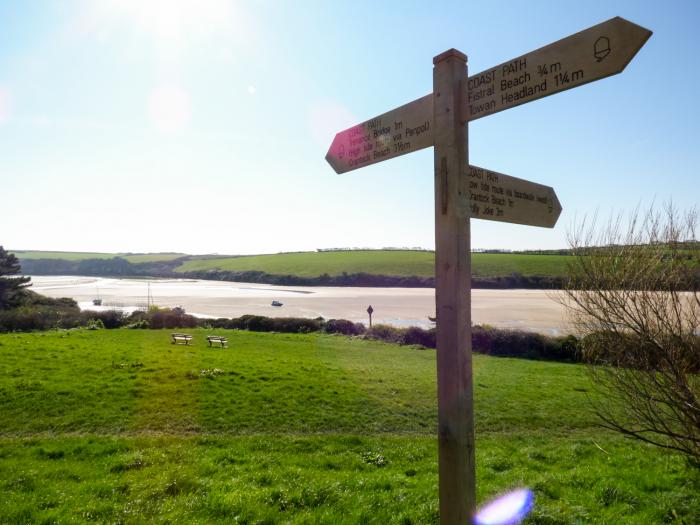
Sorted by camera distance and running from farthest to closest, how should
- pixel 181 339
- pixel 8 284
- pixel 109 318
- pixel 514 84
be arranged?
1. pixel 8 284
2. pixel 109 318
3. pixel 181 339
4. pixel 514 84

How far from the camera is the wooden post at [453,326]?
237 centimetres

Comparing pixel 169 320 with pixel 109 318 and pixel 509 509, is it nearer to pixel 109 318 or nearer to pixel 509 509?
pixel 109 318

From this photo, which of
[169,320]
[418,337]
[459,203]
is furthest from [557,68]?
[169,320]

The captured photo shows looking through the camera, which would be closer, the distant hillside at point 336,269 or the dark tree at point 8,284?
the dark tree at point 8,284

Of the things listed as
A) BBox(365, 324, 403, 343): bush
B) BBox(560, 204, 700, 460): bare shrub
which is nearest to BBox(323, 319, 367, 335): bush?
BBox(365, 324, 403, 343): bush

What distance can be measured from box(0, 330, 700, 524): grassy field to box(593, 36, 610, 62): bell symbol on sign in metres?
4.70

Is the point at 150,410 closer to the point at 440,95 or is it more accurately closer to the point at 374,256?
the point at 440,95

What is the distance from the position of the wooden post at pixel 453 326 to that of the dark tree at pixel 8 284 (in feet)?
155

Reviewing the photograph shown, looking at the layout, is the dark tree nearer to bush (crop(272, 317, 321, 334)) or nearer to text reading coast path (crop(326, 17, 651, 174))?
bush (crop(272, 317, 321, 334))

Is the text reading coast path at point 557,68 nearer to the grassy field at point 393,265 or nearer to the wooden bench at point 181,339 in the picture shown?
the wooden bench at point 181,339

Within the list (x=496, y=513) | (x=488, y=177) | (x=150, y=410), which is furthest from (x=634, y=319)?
(x=150, y=410)

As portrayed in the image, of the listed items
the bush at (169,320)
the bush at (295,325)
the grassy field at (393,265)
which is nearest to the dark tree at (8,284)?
the bush at (169,320)

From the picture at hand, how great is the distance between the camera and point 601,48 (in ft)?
6.67

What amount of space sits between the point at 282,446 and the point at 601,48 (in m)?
8.30
